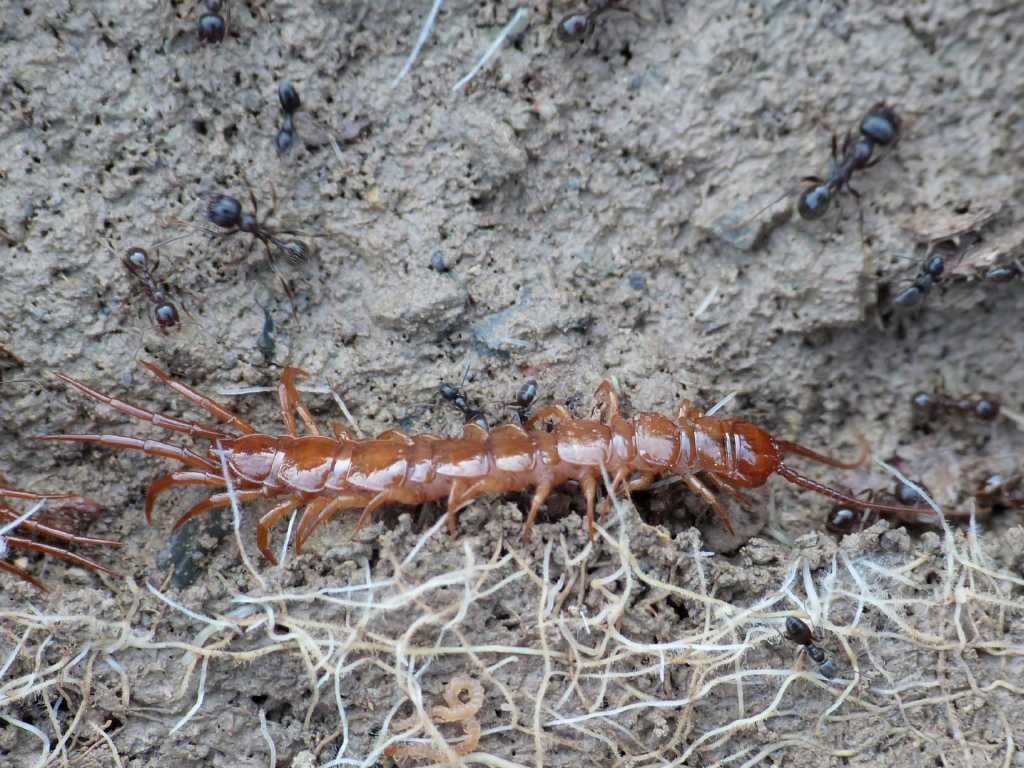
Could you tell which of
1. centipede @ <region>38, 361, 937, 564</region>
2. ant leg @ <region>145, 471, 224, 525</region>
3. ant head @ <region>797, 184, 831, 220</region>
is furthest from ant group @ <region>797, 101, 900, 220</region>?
ant leg @ <region>145, 471, 224, 525</region>

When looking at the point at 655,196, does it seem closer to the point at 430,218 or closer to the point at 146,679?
the point at 430,218

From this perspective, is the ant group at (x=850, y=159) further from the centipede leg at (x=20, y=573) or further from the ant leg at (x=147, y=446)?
the centipede leg at (x=20, y=573)

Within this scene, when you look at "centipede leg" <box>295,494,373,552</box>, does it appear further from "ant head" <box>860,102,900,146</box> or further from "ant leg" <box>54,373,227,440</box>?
"ant head" <box>860,102,900,146</box>

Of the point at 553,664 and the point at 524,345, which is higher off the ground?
the point at 524,345

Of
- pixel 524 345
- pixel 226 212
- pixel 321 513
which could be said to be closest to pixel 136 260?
pixel 226 212

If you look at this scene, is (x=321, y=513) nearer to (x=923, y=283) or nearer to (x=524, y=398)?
(x=524, y=398)

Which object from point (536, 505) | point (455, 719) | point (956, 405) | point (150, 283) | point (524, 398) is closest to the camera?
point (455, 719)
